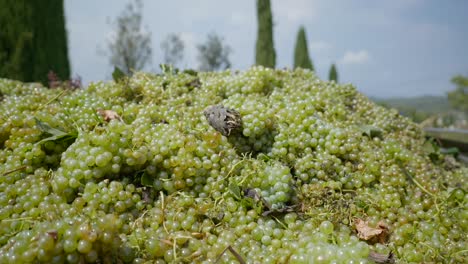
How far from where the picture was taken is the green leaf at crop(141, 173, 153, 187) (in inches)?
47.1

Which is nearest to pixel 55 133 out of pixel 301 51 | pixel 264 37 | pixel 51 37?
pixel 51 37

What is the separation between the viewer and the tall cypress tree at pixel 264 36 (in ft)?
47.8

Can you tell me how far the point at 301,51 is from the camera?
17625 millimetres

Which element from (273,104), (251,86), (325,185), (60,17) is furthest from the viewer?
(60,17)

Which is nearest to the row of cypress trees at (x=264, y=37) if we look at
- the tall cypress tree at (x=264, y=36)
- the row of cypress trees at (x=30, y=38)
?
the tall cypress tree at (x=264, y=36)

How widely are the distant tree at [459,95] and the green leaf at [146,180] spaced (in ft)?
86.8

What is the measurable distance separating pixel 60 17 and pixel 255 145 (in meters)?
8.01

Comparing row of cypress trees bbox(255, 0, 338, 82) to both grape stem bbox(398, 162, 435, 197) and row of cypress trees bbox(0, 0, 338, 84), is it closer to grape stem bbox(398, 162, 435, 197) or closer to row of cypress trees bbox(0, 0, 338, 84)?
row of cypress trees bbox(0, 0, 338, 84)

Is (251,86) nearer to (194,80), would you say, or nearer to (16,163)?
(194,80)

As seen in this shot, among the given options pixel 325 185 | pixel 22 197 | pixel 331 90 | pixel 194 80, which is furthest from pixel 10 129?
pixel 331 90

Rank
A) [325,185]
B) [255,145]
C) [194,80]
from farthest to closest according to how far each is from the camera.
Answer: [194,80], [255,145], [325,185]

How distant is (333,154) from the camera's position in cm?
145

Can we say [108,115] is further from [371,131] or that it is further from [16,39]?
[16,39]

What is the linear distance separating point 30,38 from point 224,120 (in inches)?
229
